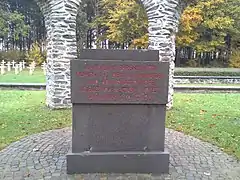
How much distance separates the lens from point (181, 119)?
8602mm

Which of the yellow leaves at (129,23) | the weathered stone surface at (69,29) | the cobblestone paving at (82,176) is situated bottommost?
the cobblestone paving at (82,176)

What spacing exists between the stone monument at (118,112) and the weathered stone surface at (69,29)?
17.1ft

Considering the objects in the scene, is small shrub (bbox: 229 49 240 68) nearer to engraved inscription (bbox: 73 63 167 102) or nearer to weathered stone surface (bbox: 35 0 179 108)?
weathered stone surface (bbox: 35 0 179 108)

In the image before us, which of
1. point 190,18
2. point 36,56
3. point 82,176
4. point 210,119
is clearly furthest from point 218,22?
point 82,176

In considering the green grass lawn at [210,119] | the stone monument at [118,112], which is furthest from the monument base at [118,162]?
the green grass lawn at [210,119]

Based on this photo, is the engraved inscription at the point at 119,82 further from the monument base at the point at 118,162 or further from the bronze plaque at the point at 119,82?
the monument base at the point at 118,162

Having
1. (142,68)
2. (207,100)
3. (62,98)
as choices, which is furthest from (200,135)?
(207,100)

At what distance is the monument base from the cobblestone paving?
4.1 inches

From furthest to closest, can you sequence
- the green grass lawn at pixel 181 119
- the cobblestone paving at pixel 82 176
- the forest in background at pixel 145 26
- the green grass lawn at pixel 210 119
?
1. the forest in background at pixel 145 26
2. the green grass lawn at pixel 181 119
3. the green grass lawn at pixel 210 119
4. the cobblestone paving at pixel 82 176

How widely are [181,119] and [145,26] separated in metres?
17.5

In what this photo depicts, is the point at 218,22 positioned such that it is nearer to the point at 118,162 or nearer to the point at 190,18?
Answer: the point at 190,18

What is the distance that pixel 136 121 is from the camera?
15.1 feet

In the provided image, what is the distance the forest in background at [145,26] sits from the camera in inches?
997

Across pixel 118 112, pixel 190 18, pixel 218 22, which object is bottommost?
pixel 118 112
